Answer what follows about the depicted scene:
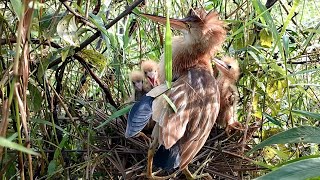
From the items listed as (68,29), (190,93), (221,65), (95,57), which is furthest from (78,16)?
(221,65)

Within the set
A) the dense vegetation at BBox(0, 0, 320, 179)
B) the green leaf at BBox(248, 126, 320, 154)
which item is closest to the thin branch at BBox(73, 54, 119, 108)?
the dense vegetation at BBox(0, 0, 320, 179)

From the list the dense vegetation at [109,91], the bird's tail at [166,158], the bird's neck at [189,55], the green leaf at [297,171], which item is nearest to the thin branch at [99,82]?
the dense vegetation at [109,91]

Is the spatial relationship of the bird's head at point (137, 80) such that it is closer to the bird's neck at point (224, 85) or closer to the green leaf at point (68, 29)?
the bird's neck at point (224, 85)

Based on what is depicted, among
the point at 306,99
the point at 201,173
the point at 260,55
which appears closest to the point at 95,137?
the point at 201,173

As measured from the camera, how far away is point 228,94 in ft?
6.28

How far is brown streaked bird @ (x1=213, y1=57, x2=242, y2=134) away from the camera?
1849 millimetres

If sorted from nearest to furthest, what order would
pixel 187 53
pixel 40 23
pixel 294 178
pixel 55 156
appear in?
pixel 294 178 → pixel 40 23 → pixel 55 156 → pixel 187 53

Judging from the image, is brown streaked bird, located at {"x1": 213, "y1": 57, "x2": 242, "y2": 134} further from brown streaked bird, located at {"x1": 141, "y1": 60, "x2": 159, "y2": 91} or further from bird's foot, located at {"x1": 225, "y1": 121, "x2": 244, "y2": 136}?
brown streaked bird, located at {"x1": 141, "y1": 60, "x2": 159, "y2": 91}

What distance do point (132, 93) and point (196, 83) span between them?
0.32 meters

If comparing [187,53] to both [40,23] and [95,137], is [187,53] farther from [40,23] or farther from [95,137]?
[40,23]

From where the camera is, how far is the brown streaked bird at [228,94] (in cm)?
185

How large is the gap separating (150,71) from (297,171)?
1.20 meters

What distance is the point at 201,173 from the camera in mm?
1647

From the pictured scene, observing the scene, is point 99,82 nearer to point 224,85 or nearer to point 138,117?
point 138,117
